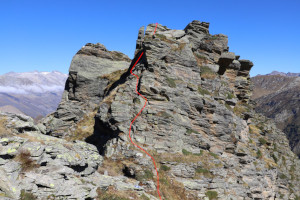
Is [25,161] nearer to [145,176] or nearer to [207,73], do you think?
[145,176]

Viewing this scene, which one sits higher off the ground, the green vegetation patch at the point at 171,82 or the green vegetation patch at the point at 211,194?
the green vegetation patch at the point at 171,82

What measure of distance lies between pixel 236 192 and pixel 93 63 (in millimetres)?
38857

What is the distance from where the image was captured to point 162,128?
3091 cm

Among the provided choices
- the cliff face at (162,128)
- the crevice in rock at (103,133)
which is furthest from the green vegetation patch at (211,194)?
the crevice in rock at (103,133)

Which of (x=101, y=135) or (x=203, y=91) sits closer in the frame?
(x=101, y=135)

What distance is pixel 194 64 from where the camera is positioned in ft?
128

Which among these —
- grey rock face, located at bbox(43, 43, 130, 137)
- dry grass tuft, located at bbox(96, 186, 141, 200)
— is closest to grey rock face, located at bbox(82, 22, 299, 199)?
dry grass tuft, located at bbox(96, 186, 141, 200)

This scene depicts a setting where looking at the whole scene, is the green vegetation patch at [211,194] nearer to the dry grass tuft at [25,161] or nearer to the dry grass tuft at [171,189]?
the dry grass tuft at [171,189]

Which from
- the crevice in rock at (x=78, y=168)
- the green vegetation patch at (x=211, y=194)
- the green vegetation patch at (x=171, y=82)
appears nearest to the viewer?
the crevice in rock at (x=78, y=168)

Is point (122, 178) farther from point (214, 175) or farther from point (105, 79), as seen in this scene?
point (105, 79)

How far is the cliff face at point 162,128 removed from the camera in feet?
72.0

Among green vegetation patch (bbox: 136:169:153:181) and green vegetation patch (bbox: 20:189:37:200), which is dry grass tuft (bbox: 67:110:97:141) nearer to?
green vegetation patch (bbox: 136:169:153:181)

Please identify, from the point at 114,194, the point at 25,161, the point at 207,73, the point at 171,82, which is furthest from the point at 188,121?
the point at 25,161

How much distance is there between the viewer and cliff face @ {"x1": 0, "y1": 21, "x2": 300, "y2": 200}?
72.0 ft
